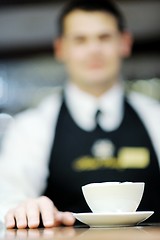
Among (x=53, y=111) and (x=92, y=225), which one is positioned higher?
(x=53, y=111)

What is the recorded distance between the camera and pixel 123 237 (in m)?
0.72

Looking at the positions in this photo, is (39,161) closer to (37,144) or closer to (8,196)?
(37,144)

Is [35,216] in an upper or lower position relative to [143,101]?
lower

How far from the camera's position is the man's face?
255cm

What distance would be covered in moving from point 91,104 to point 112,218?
1586mm

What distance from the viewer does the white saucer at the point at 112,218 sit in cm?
98

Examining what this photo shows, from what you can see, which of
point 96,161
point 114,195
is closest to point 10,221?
point 114,195

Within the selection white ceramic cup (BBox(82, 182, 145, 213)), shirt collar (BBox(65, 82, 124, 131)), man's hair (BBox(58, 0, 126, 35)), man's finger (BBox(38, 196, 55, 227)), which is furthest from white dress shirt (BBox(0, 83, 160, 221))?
white ceramic cup (BBox(82, 182, 145, 213))

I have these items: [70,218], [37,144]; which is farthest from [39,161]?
[70,218]

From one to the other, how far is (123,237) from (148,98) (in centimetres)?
182

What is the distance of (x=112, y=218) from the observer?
3.25 ft

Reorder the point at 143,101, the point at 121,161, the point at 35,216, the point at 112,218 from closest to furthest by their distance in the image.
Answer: the point at 112,218, the point at 35,216, the point at 121,161, the point at 143,101

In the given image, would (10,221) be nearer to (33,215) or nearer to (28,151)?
(33,215)

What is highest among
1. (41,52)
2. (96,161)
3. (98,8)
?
(98,8)
